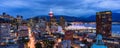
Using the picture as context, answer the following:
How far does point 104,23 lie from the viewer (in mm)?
54250

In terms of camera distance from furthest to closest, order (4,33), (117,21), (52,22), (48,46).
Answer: (117,21) < (52,22) < (4,33) < (48,46)

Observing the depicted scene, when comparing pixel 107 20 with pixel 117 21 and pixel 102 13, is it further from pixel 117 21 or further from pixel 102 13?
pixel 117 21

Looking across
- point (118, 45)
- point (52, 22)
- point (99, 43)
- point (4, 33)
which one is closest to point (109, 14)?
point (118, 45)

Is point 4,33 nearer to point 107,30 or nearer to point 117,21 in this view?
point 107,30

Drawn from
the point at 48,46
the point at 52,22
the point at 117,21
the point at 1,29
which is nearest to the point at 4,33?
the point at 1,29

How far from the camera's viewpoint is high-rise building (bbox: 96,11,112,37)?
174 feet

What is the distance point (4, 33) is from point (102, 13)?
19.5 m

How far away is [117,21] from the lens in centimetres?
11512

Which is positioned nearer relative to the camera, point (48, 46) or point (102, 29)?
point (48, 46)

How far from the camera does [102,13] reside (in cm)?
5778

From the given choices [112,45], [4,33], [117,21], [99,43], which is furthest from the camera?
[117,21]

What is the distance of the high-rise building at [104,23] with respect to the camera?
2090 inches

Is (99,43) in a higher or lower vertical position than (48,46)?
higher

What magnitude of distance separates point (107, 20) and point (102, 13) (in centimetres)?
284
